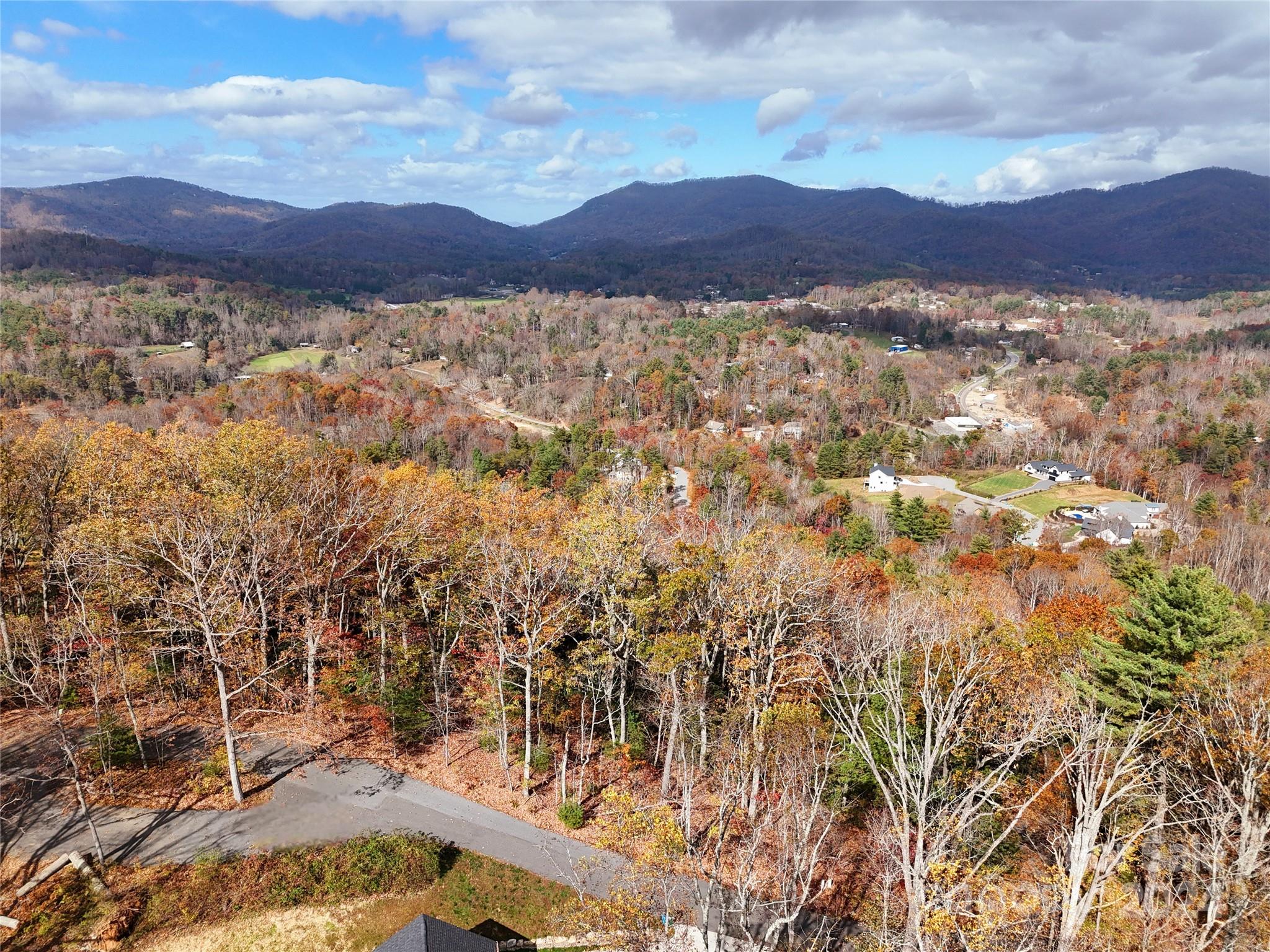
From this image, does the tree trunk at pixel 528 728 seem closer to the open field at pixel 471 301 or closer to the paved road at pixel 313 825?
the paved road at pixel 313 825

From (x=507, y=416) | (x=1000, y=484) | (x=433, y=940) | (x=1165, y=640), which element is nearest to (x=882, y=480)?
(x=1000, y=484)

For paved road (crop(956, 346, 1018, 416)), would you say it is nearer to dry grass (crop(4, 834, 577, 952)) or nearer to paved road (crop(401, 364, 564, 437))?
paved road (crop(401, 364, 564, 437))

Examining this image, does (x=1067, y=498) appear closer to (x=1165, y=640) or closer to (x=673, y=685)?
(x=1165, y=640)

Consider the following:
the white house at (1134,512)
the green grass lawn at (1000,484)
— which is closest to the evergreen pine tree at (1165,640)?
the white house at (1134,512)

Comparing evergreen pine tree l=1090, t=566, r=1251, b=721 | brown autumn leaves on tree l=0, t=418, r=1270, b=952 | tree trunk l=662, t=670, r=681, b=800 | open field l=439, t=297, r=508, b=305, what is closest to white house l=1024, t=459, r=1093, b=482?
brown autumn leaves on tree l=0, t=418, r=1270, b=952

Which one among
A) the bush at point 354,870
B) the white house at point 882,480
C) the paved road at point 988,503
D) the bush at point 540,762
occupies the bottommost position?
the paved road at point 988,503

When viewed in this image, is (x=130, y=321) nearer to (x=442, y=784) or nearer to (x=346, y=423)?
(x=346, y=423)
